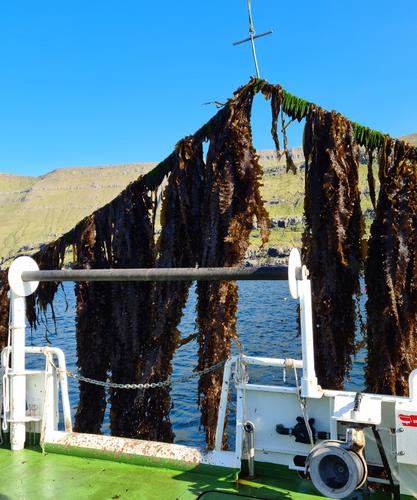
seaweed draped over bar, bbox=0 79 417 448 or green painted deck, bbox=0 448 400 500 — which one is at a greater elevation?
seaweed draped over bar, bbox=0 79 417 448

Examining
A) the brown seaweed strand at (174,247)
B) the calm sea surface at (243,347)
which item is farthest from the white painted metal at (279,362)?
the brown seaweed strand at (174,247)

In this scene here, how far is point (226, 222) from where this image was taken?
7387 mm

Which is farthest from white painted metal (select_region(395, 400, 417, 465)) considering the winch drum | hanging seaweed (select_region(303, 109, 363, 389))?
hanging seaweed (select_region(303, 109, 363, 389))

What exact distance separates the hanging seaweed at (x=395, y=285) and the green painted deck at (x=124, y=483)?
7.30 feet

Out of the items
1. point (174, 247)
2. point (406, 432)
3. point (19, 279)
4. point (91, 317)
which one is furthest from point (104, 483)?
point (91, 317)

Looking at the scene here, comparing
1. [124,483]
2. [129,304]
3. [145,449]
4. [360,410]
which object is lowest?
[124,483]

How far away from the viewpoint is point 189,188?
25.7 feet

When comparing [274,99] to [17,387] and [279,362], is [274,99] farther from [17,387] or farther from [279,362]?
[17,387]

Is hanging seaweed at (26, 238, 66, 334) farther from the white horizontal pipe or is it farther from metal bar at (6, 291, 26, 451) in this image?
the white horizontal pipe

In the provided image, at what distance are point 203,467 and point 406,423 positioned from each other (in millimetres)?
2122

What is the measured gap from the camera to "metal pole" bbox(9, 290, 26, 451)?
6086mm

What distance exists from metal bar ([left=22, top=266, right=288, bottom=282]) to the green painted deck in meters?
1.97

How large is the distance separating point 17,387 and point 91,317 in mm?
2584

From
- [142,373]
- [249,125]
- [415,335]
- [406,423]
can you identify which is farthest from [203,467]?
[249,125]
